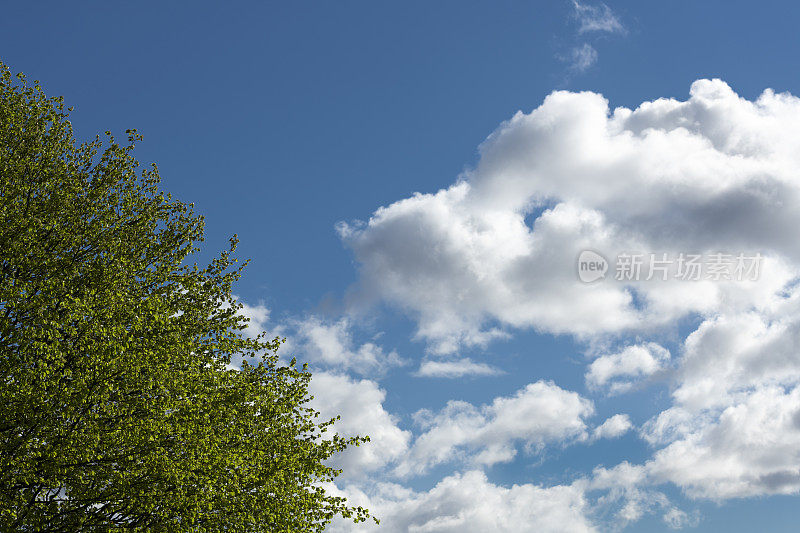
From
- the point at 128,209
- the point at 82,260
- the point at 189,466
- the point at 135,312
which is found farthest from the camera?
the point at 128,209

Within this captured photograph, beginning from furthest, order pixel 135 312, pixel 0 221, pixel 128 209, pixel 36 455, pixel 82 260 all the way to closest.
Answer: pixel 128 209 < pixel 82 260 < pixel 0 221 < pixel 135 312 < pixel 36 455

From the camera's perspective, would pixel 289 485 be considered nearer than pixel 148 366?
No

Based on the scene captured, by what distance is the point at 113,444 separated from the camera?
20.7 meters

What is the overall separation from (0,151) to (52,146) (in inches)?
84.3

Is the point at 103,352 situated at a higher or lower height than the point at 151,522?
higher

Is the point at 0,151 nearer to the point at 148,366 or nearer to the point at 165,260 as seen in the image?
the point at 165,260

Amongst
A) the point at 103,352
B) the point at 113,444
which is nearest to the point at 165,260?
the point at 103,352

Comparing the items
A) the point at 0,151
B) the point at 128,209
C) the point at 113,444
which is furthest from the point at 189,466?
the point at 0,151

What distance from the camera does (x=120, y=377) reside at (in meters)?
22.2

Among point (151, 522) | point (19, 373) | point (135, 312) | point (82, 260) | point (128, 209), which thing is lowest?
point (151, 522)

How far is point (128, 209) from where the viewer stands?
95.0 ft

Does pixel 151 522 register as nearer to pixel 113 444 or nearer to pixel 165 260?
pixel 113 444

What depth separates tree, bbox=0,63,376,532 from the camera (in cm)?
2083

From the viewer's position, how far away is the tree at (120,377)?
20828 mm
